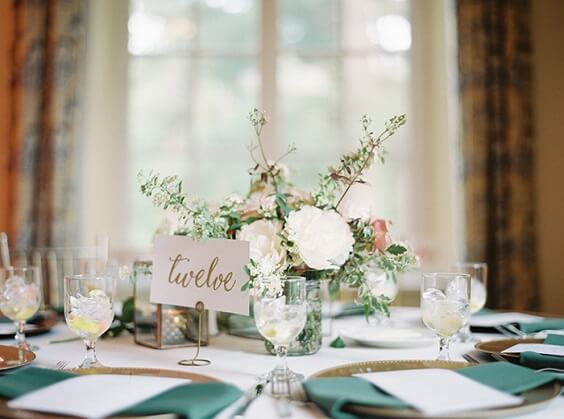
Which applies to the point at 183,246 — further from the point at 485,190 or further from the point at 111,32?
the point at 111,32

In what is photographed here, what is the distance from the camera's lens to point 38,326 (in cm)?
170

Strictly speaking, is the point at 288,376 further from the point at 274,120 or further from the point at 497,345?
the point at 274,120

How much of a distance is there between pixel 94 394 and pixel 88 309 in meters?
0.33

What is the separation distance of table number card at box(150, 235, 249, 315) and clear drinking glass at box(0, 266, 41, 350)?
34 cm

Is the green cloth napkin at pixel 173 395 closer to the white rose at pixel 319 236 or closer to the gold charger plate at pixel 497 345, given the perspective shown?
the white rose at pixel 319 236

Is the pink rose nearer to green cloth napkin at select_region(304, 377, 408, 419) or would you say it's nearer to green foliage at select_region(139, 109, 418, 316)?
green foliage at select_region(139, 109, 418, 316)

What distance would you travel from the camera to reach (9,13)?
3.34 m

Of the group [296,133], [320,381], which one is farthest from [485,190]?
[320,381]

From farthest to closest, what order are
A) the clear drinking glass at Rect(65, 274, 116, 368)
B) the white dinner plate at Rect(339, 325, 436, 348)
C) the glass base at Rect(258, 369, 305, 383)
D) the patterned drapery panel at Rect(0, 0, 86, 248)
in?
the patterned drapery panel at Rect(0, 0, 86, 248)
the white dinner plate at Rect(339, 325, 436, 348)
the clear drinking glass at Rect(65, 274, 116, 368)
the glass base at Rect(258, 369, 305, 383)

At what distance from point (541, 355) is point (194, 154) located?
2.67 meters

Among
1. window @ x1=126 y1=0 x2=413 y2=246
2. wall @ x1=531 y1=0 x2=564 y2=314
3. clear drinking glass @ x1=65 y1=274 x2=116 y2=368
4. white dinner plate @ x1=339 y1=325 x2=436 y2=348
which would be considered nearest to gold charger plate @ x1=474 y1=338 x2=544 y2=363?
white dinner plate @ x1=339 y1=325 x2=436 y2=348

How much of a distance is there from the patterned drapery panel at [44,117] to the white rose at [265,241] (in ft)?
7.10

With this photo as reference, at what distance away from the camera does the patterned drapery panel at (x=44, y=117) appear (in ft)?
10.7

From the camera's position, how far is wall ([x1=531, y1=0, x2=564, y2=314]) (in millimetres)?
3193
